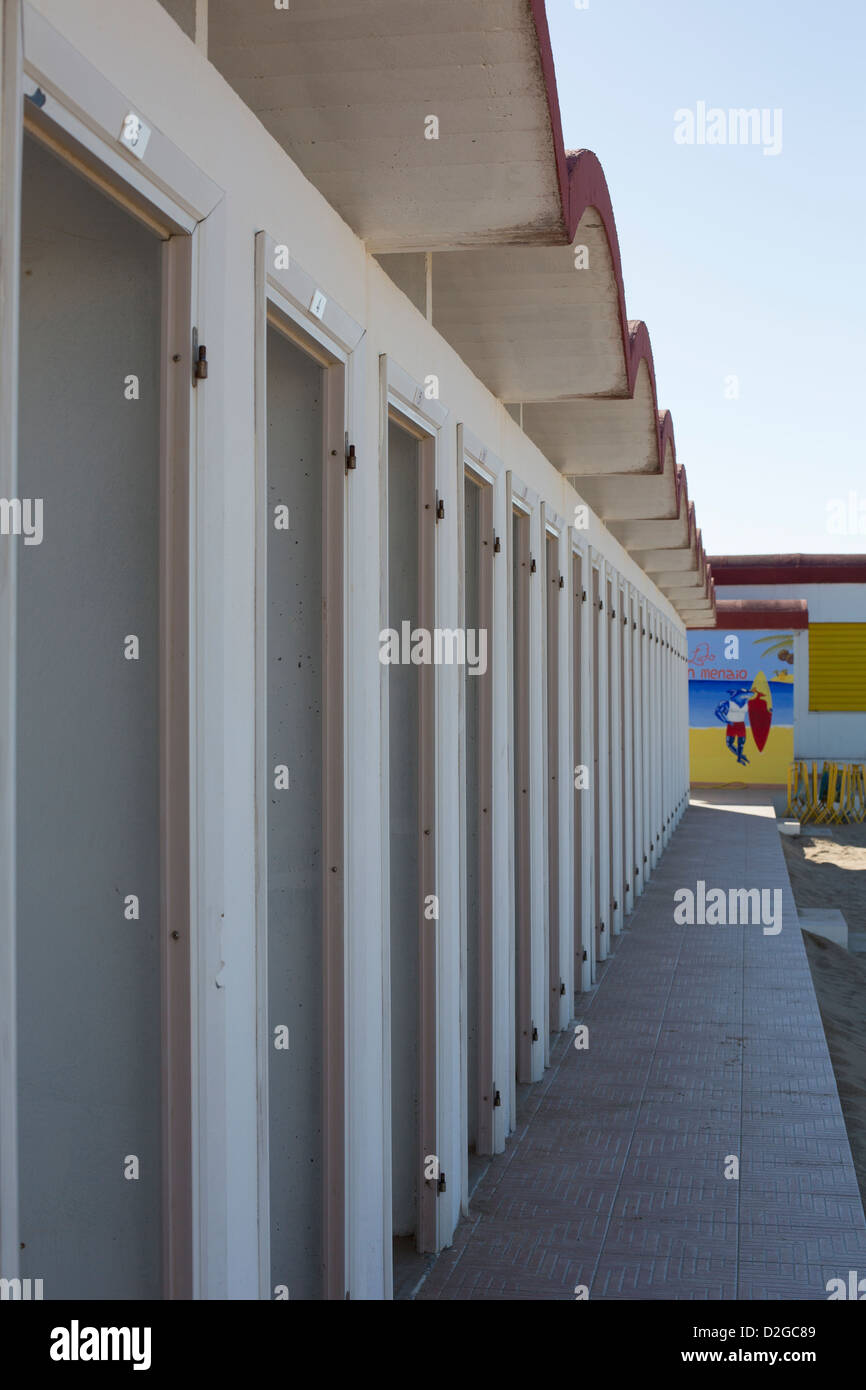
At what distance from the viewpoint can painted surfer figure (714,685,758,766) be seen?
89.9 feet

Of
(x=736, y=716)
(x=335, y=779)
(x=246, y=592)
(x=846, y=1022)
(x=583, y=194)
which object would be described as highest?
(x=583, y=194)

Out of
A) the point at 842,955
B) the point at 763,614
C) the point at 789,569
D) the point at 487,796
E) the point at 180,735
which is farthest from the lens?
the point at 789,569

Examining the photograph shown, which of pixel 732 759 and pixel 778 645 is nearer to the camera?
pixel 778 645

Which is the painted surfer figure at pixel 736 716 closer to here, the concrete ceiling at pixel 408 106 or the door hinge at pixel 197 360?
the concrete ceiling at pixel 408 106

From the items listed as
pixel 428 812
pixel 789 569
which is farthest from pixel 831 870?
pixel 428 812

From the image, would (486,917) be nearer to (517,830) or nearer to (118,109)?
(517,830)

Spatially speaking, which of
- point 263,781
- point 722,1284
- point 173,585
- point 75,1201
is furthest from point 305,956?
point 722,1284

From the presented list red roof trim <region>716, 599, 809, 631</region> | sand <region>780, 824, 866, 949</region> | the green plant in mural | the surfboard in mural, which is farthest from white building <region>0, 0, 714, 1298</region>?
the green plant in mural

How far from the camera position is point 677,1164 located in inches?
213

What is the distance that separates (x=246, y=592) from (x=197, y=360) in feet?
1.71

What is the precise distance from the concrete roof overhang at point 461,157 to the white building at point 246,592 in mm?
12

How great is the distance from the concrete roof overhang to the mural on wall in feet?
73.3

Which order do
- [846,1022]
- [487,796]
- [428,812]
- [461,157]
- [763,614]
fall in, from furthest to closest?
[763,614] → [846,1022] → [487,796] → [428,812] → [461,157]

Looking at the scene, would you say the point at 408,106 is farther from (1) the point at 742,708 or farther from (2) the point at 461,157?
(1) the point at 742,708
